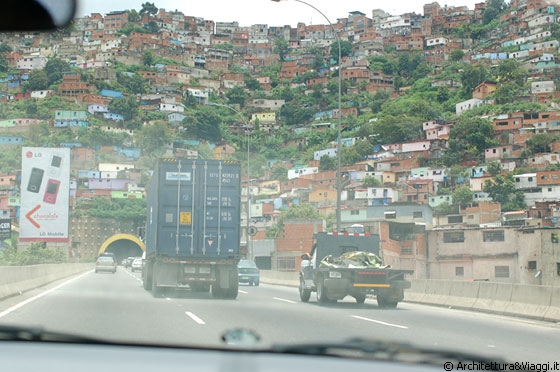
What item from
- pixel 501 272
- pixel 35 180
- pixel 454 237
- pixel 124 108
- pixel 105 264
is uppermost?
pixel 124 108

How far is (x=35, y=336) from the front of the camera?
3465 mm

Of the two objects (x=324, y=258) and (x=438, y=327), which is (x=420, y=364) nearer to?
(x=438, y=327)

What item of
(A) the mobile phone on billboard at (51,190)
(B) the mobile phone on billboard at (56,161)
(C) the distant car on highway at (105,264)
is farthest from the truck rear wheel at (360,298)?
(C) the distant car on highway at (105,264)

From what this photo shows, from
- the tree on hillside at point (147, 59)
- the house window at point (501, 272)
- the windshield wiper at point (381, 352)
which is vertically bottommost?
the house window at point (501, 272)

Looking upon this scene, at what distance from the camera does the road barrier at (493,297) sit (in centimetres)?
1728

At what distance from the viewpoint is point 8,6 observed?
6.53 m

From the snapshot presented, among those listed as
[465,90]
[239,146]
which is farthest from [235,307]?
[465,90]

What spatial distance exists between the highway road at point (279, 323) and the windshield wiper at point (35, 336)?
16.9 feet

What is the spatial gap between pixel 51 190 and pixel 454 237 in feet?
155

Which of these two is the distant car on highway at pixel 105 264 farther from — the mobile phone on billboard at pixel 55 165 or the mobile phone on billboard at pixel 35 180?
the mobile phone on billboard at pixel 55 165

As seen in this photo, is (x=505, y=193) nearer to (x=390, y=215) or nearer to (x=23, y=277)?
(x=390, y=215)

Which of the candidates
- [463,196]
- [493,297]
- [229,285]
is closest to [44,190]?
[229,285]

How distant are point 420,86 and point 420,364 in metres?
197

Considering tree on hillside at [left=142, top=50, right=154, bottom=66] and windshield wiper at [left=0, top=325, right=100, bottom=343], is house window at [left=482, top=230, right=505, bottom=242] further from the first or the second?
tree on hillside at [left=142, top=50, right=154, bottom=66]
